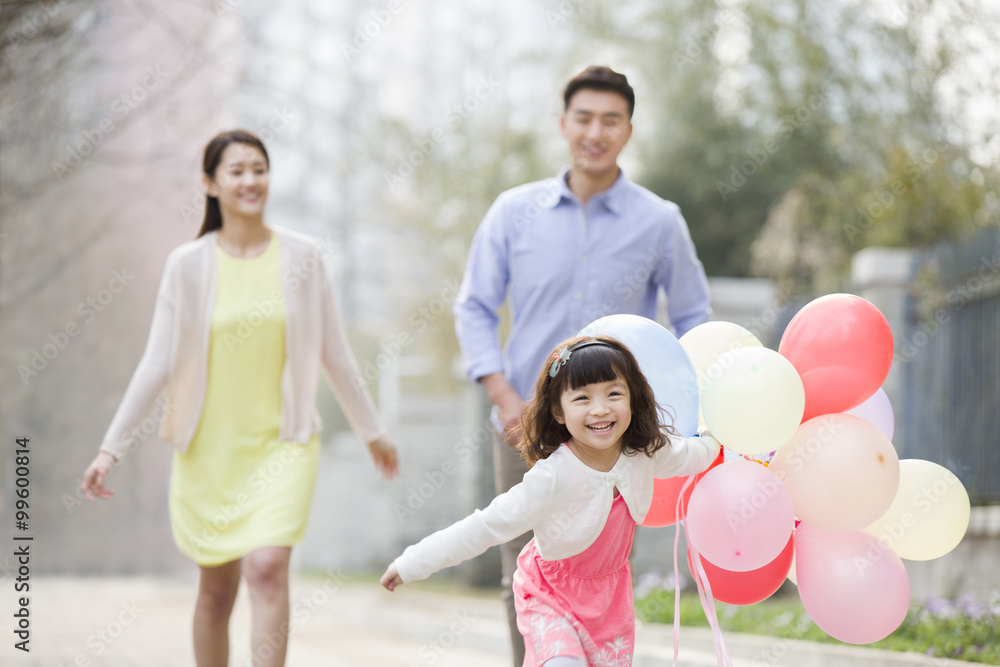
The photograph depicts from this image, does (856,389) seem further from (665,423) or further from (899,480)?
(665,423)

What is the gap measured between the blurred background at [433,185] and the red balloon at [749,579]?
3.25 m

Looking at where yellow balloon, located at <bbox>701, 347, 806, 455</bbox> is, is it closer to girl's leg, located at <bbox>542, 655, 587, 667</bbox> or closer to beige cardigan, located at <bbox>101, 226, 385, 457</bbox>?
girl's leg, located at <bbox>542, 655, 587, 667</bbox>

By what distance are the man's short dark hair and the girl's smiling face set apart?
1473 mm

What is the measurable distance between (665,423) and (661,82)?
46.1ft

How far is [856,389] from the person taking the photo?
315cm

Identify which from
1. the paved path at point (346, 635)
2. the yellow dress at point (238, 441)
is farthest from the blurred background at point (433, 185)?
the yellow dress at point (238, 441)

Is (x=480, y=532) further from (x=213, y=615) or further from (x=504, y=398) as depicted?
(x=213, y=615)

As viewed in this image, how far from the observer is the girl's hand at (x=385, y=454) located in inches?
173

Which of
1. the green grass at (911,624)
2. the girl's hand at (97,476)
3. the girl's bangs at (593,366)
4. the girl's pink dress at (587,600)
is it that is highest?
the girl's bangs at (593,366)

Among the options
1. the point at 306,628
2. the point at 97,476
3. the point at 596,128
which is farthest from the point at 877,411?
the point at 306,628

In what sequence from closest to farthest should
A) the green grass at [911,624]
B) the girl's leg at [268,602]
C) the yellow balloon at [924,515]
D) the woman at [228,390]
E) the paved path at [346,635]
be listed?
the yellow balloon at [924,515] → the girl's leg at [268,602] → the woman at [228,390] → the green grass at [911,624] → the paved path at [346,635]

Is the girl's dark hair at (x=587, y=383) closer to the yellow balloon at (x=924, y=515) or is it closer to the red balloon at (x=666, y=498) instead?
the red balloon at (x=666, y=498)

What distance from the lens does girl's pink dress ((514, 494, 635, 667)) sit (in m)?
2.94

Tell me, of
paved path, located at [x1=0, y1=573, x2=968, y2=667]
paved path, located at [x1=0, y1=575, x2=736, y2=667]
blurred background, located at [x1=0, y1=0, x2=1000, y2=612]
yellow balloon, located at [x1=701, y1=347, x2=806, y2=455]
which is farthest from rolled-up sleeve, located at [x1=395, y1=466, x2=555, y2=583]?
blurred background, located at [x1=0, y1=0, x2=1000, y2=612]
